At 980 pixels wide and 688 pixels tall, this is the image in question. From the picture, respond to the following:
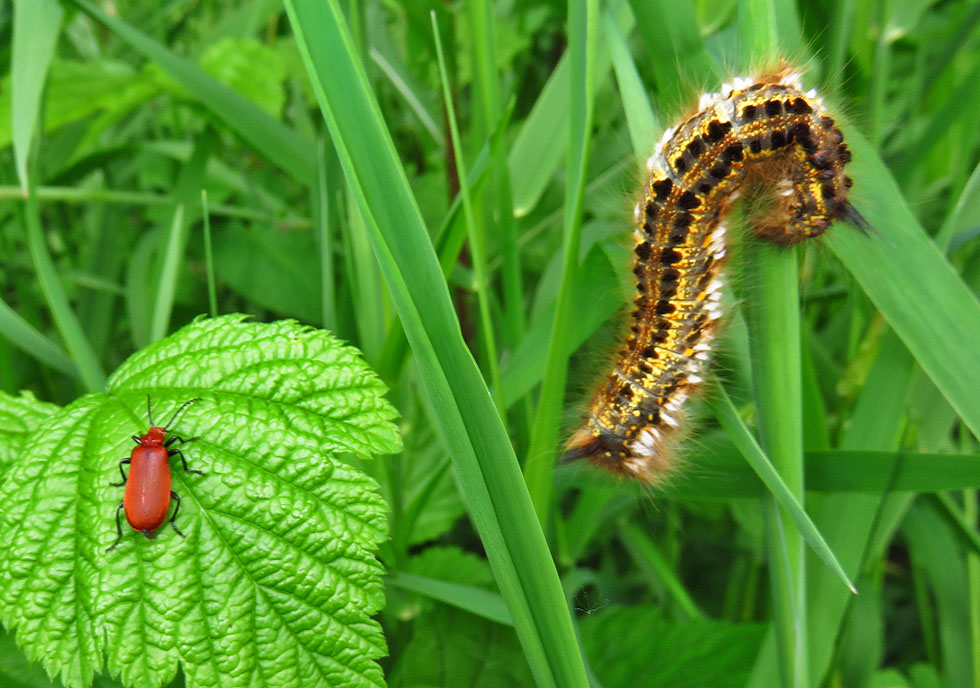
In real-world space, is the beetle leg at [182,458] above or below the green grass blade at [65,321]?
below

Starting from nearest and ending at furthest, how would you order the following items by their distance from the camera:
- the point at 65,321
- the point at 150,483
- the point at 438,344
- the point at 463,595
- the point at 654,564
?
the point at 438,344
the point at 150,483
the point at 463,595
the point at 65,321
the point at 654,564

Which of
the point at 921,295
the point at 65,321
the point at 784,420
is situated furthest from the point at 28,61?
the point at 921,295

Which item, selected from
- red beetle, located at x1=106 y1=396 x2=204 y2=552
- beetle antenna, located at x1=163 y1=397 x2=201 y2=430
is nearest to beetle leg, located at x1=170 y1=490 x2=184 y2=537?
red beetle, located at x1=106 y1=396 x2=204 y2=552

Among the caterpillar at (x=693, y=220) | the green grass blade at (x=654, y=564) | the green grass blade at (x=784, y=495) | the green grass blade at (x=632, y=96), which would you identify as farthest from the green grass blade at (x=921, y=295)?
the green grass blade at (x=654, y=564)

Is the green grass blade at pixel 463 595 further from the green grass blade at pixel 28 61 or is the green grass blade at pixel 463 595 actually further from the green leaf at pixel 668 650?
the green grass blade at pixel 28 61

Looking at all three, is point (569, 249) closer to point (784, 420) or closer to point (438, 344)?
point (438, 344)

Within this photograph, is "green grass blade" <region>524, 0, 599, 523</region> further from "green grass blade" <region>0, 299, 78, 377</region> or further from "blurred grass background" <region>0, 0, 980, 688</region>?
"green grass blade" <region>0, 299, 78, 377</region>

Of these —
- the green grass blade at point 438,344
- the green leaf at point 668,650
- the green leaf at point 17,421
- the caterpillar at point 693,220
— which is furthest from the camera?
the green leaf at point 668,650
